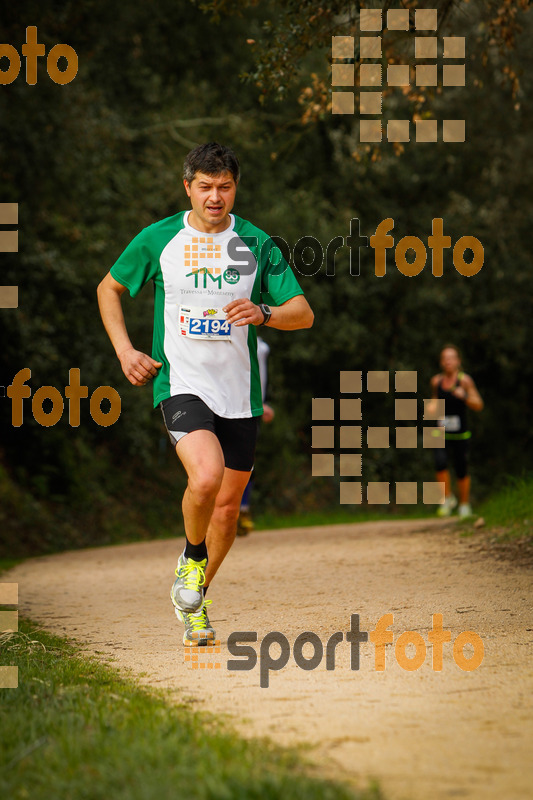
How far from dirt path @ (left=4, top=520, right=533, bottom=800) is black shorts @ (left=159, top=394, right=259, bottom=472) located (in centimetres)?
98

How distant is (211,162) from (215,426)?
141 centimetres

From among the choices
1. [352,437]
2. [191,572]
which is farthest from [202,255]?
[352,437]

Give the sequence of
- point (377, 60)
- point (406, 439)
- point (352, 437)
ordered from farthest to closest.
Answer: point (352, 437), point (406, 439), point (377, 60)

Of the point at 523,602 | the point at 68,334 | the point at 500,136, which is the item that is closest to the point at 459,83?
the point at 500,136

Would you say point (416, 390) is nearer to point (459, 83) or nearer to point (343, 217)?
point (343, 217)

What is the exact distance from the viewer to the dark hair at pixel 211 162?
17.4 ft

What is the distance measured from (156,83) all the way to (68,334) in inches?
306

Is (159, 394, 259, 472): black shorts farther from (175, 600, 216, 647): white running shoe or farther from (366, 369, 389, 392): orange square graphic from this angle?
(366, 369, 389, 392): orange square graphic

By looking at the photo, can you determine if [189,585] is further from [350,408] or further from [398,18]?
[350,408]

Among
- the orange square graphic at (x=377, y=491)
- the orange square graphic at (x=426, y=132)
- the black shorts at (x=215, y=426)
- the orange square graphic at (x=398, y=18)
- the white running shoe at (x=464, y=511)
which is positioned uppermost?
the orange square graphic at (x=426, y=132)

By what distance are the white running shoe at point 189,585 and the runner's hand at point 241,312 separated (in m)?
1.33

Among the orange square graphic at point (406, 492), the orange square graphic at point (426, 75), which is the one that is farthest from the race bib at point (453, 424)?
the orange square graphic at point (406, 492)

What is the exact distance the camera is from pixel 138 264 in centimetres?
541

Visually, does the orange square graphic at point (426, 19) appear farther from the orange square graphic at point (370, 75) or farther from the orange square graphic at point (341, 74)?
the orange square graphic at point (341, 74)
